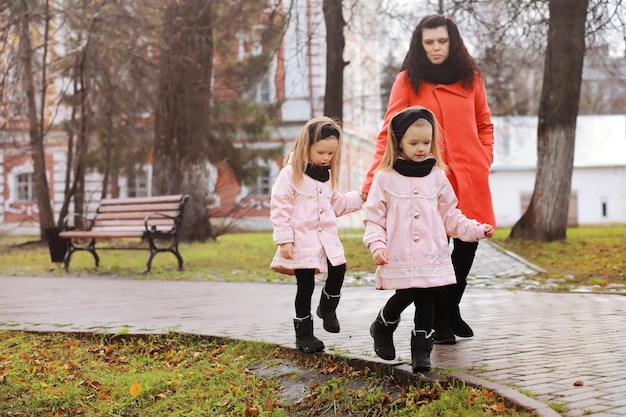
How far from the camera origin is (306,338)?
20.9 ft

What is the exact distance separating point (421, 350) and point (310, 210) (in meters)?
1.16

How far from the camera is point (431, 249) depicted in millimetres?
5523

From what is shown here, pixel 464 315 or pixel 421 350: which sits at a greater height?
pixel 421 350

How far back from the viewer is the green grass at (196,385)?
531 cm

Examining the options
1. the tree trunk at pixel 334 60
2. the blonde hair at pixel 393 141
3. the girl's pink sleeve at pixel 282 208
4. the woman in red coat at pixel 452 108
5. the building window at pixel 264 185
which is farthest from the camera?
the building window at pixel 264 185

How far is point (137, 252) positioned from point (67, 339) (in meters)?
12.0

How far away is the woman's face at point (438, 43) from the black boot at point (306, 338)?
174 cm

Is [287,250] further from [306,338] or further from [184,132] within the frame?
[184,132]

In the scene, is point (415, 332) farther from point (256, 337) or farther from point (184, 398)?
point (256, 337)

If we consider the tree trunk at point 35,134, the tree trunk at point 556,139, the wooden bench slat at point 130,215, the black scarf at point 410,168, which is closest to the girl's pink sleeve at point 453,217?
the black scarf at point 410,168

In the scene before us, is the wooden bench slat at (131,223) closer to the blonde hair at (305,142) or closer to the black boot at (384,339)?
the blonde hair at (305,142)

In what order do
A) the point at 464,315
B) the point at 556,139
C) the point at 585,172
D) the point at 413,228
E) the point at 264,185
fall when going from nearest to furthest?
the point at 413,228 → the point at 464,315 → the point at 556,139 → the point at 264,185 → the point at 585,172

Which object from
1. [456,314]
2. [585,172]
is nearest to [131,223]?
[456,314]

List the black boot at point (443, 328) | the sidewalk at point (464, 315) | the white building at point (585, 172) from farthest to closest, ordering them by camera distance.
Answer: the white building at point (585, 172) → the black boot at point (443, 328) → the sidewalk at point (464, 315)
